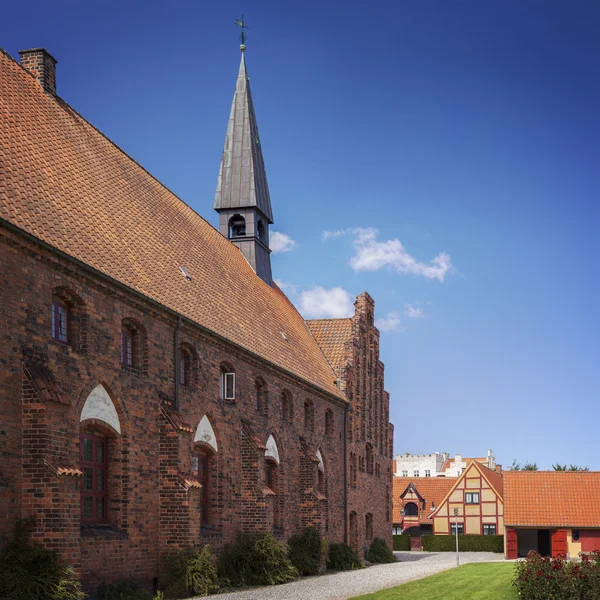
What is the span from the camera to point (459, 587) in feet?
86.5

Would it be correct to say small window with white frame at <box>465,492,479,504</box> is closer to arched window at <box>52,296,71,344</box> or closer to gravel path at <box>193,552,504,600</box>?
gravel path at <box>193,552,504,600</box>

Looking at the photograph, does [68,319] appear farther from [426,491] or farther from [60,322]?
[426,491]

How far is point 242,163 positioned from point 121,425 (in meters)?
23.9

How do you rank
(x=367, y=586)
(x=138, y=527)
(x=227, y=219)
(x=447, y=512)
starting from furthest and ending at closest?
(x=447, y=512), (x=227, y=219), (x=367, y=586), (x=138, y=527)

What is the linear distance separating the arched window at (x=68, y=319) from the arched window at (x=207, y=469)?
22.7ft

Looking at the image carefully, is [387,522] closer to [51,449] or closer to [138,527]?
[138,527]

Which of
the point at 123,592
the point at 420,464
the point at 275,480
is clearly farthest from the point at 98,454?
the point at 420,464

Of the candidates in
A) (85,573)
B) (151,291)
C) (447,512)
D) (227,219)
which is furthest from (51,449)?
(447,512)

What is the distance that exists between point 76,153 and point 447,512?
2148 inches

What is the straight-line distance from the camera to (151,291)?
77.3ft

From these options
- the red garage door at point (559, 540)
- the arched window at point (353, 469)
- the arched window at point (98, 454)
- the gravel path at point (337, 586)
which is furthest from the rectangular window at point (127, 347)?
the red garage door at point (559, 540)

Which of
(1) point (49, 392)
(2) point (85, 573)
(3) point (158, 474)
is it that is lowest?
(2) point (85, 573)

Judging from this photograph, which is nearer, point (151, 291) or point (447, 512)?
point (151, 291)

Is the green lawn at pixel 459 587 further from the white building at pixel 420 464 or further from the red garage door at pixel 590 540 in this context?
the white building at pixel 420 464
